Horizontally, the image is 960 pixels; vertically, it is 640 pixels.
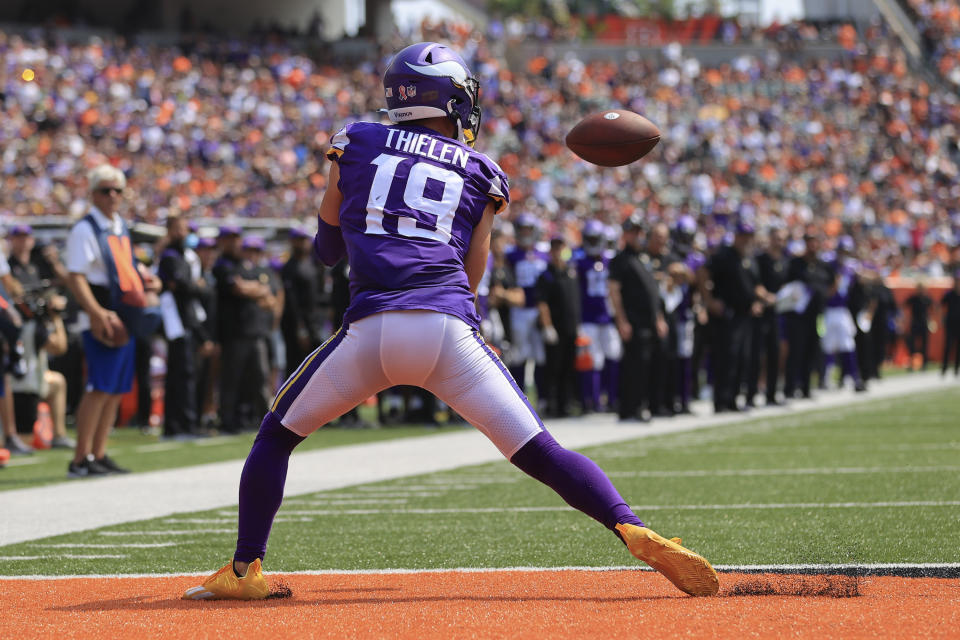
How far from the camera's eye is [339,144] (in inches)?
177

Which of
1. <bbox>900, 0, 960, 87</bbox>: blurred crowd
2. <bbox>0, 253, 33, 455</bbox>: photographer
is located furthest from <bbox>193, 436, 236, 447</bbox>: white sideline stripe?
<bbox>900, 0, 960, 87</bbox>: blurred crowd

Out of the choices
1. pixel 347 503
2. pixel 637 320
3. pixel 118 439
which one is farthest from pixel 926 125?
pixel 347 503

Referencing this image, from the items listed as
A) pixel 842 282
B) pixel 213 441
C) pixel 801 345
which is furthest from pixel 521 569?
pixel 842 282

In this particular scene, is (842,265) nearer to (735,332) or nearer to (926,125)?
(735,332)

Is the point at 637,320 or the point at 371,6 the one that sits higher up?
the point at 371,6

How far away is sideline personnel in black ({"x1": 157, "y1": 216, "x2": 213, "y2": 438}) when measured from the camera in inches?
497

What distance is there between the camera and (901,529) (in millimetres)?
5809

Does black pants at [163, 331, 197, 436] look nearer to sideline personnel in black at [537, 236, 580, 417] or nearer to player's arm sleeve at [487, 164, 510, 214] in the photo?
sideline personnel in black at [537, 236, 580, 417]

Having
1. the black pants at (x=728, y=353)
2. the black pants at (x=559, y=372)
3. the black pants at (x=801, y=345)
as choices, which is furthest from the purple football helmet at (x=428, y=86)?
the black pants at (x=801, y=345)

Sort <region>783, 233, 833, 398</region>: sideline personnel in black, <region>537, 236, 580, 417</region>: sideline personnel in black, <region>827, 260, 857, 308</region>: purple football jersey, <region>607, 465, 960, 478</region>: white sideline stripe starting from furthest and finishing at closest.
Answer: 1. <region>827, 260, 857, 308</region>: purple football jersey
2. <region>783, 233, 833, 398</region>: sideline personnel in black
3. <region>537, 236, 580, 417</region>: sideline personnel in black
4. <region>607, 465, 960, 478</region>: white sideline stripe

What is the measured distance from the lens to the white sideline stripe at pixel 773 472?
8383mm

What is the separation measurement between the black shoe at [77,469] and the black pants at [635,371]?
6.06 meters

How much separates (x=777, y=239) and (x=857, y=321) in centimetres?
387

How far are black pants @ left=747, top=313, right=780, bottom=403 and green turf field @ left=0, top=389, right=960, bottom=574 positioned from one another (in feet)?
16.7
